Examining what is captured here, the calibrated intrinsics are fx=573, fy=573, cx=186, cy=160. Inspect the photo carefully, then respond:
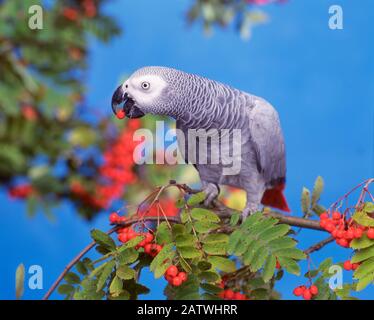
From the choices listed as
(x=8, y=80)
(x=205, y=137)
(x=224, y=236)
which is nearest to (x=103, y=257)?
(x=224, y=236)

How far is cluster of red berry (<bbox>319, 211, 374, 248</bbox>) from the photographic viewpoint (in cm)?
62

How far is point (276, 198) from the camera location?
0.94 m

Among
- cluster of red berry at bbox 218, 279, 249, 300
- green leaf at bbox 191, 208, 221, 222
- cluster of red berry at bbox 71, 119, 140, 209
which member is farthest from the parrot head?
cluster of red berry at bbox 71, 119, 140, 209

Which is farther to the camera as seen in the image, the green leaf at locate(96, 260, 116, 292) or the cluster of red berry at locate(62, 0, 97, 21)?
the cluster of red berry at locate(62, 0, 97, 21)

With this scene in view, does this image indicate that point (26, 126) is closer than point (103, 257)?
No

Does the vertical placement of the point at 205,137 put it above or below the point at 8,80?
below

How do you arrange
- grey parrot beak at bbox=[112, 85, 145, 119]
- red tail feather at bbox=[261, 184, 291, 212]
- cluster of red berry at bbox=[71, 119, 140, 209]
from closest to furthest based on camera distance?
grey parrot beak at bbox=[112, 85, 145, 119], red tail feather at bbox=[261, 184, 291, 212], cluster of red berry at bbox=[71, 119, 140, 209]

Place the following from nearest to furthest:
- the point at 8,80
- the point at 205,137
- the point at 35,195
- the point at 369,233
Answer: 1. the point at 369,233
2. the point at 205,137
3. the point at 8,80
4. the point at 35,195

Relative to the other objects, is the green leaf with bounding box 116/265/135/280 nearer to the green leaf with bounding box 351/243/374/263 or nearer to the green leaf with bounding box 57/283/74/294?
the green leaf with bounding box 57/283/74/294

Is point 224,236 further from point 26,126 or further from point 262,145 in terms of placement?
point 26,126

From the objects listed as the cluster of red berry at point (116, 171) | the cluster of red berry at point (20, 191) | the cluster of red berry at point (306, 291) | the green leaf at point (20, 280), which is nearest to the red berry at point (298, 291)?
the cluster of red berry at point (306, 291)
